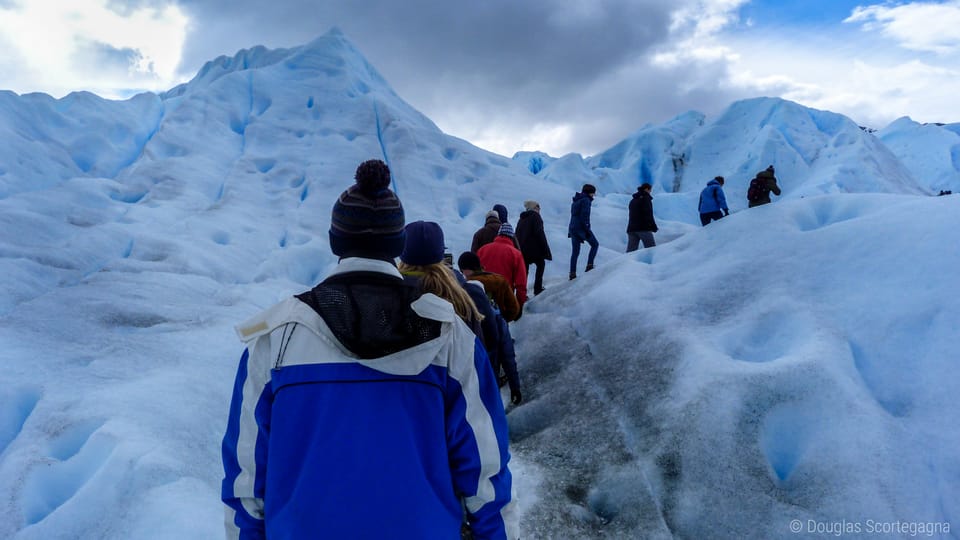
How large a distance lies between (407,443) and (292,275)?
339 inches

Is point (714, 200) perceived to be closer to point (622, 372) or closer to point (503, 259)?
point (503, 259)

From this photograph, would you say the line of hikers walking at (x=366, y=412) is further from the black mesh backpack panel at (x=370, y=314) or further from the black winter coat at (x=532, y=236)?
the black winter coat at (x=532, y=236)

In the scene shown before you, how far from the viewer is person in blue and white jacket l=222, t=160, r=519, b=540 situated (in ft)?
3.59

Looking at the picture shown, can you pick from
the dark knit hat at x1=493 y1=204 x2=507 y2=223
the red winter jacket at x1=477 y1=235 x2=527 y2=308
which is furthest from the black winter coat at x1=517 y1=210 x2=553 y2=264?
the red winter jacket at x1=477 y1=235 x2=527 y2=308

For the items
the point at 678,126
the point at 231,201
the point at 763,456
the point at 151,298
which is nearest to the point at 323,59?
the point at 231,201

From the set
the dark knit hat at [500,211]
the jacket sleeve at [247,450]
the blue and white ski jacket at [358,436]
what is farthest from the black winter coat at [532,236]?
the jacket sleeve at [247,450]

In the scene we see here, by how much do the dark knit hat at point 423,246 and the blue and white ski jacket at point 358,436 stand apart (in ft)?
4.23

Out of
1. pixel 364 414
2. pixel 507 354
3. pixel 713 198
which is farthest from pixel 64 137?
pixel 364 414

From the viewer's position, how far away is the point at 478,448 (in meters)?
1.28

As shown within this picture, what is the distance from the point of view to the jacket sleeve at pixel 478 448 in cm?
127

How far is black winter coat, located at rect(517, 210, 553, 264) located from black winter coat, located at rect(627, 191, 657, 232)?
158 centimetres

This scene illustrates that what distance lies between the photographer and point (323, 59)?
1666 cm

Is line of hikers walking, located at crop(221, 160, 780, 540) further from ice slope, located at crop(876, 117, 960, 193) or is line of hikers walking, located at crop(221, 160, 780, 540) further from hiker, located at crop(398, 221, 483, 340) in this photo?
ice slope, located at crop(876, 117, 960, 193)

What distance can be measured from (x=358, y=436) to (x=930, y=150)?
1499 inches
